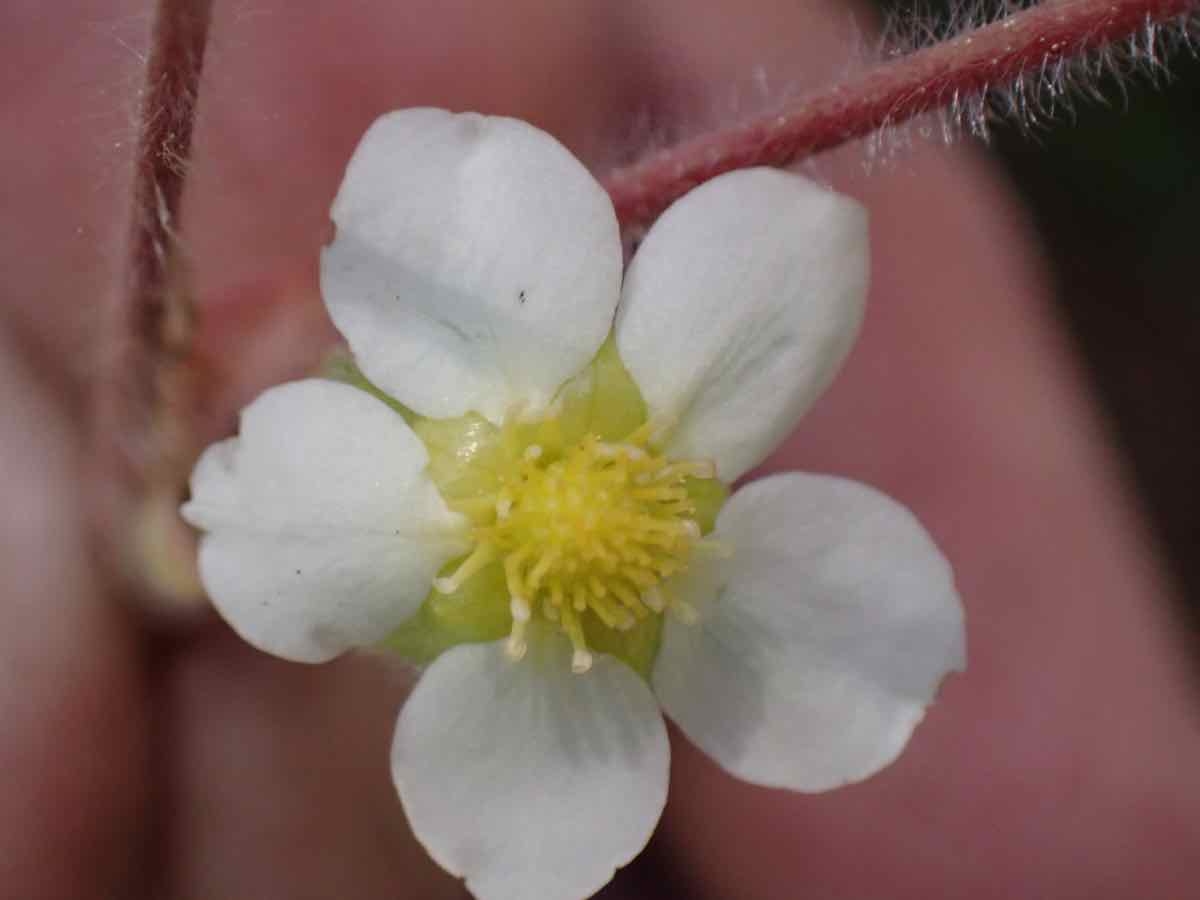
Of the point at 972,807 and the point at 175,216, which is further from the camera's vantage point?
the point at 972,807

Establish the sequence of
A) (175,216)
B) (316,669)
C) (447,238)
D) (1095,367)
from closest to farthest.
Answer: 1. (447,238)
2. (175,216)
3. (316,669)
4. (1095,367)

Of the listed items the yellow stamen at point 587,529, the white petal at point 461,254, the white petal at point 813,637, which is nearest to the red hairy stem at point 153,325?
the white petal at point 461,254

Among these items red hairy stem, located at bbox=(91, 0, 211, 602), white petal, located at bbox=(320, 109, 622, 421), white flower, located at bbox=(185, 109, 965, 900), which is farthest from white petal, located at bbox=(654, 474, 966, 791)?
red hairy stem, located at bbox=(91, 0, 211, 602)

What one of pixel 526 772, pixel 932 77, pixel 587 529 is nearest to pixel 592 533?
pixel 587 529

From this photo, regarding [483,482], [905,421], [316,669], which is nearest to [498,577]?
[483,482]

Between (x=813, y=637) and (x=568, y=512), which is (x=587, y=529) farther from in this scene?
(x=813, y=637)

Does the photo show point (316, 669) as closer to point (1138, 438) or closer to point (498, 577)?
point (498, 577)

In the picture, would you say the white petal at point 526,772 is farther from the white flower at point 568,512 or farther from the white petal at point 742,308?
the white petal at point 742,308
